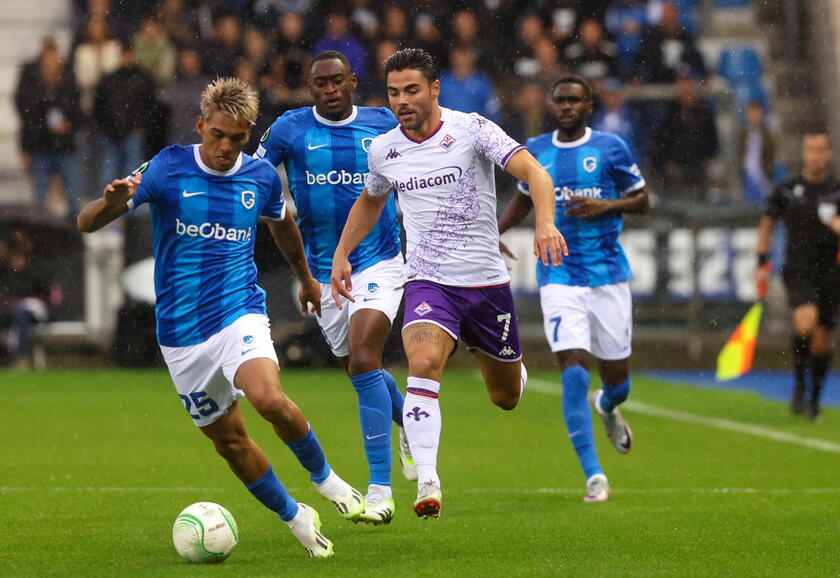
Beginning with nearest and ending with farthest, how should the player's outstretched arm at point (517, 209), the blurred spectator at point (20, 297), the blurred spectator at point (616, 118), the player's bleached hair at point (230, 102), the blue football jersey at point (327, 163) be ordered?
the player's bleached hair at point (230, 102)
the blue football jersey at point (327, 163)
the player's outstretched arm at point (517, 209)
the blurred spectator at point (20, 297)
the blurred spectator at point (616, 118)

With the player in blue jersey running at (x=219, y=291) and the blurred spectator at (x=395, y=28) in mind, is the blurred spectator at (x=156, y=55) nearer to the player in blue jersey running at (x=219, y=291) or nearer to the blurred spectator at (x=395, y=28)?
the blurred spectator at (x=395, y=28)

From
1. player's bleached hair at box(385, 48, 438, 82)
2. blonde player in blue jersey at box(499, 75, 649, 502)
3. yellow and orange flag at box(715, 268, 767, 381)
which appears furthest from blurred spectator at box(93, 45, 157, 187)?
player's bleached hair at box(385, 48, 438, 82)

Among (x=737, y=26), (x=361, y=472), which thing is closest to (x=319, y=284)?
(x=361, y=472)

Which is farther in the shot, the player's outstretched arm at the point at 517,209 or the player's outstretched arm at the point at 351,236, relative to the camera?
the player's outstretched arm at the point at 517,209

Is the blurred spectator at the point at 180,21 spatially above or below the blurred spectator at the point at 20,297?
above

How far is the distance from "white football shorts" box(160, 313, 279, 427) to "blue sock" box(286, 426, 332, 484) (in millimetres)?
360

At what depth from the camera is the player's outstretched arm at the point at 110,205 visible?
6074mm

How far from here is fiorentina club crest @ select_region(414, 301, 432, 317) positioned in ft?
23.1

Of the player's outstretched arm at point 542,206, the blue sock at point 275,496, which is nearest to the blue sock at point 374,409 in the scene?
the blue sock at point 275,496

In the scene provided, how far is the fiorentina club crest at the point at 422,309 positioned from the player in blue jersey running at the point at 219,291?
785 mm

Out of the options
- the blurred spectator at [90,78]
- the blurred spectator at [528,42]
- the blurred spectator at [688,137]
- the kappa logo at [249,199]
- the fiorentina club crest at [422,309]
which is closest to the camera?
the kappa logo at [249,199]

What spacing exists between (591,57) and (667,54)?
1.17 meters

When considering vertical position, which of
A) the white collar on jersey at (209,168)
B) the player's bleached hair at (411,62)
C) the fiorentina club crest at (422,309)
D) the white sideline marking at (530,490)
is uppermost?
the player's bleached hair at (411,62)

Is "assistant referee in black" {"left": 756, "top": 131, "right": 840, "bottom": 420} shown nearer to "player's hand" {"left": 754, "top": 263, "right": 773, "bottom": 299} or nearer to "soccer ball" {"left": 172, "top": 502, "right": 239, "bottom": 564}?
"player's hand" {"left": 754, "top": 263, "right": 773, "bottom": 299}
